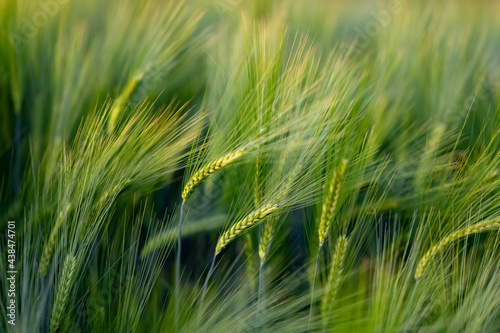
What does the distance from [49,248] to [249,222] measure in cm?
29

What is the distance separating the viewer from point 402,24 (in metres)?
0.99

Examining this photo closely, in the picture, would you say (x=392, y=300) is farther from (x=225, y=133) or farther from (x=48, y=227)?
(x=48, y=227)

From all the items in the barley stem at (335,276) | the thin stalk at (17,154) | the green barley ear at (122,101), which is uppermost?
the green barley ear at (122,101)

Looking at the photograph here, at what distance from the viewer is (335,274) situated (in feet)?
2.24

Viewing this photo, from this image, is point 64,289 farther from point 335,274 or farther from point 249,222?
point 335,274

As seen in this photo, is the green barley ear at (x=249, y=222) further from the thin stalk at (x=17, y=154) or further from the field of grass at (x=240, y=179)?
the thin stalk at (x=17, y=154)

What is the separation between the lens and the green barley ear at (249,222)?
0.60 metres

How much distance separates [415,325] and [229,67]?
520mm

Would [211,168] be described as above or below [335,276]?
above

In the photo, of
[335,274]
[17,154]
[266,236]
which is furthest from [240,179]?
[17,154]

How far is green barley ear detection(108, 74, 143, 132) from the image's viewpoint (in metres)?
0.73

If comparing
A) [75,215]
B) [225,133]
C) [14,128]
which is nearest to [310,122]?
[225,133]

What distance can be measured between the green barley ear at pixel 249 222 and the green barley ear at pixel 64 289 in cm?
20

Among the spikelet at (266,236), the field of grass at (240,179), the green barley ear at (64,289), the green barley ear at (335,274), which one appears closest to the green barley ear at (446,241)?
the field of grass at (240,179)
